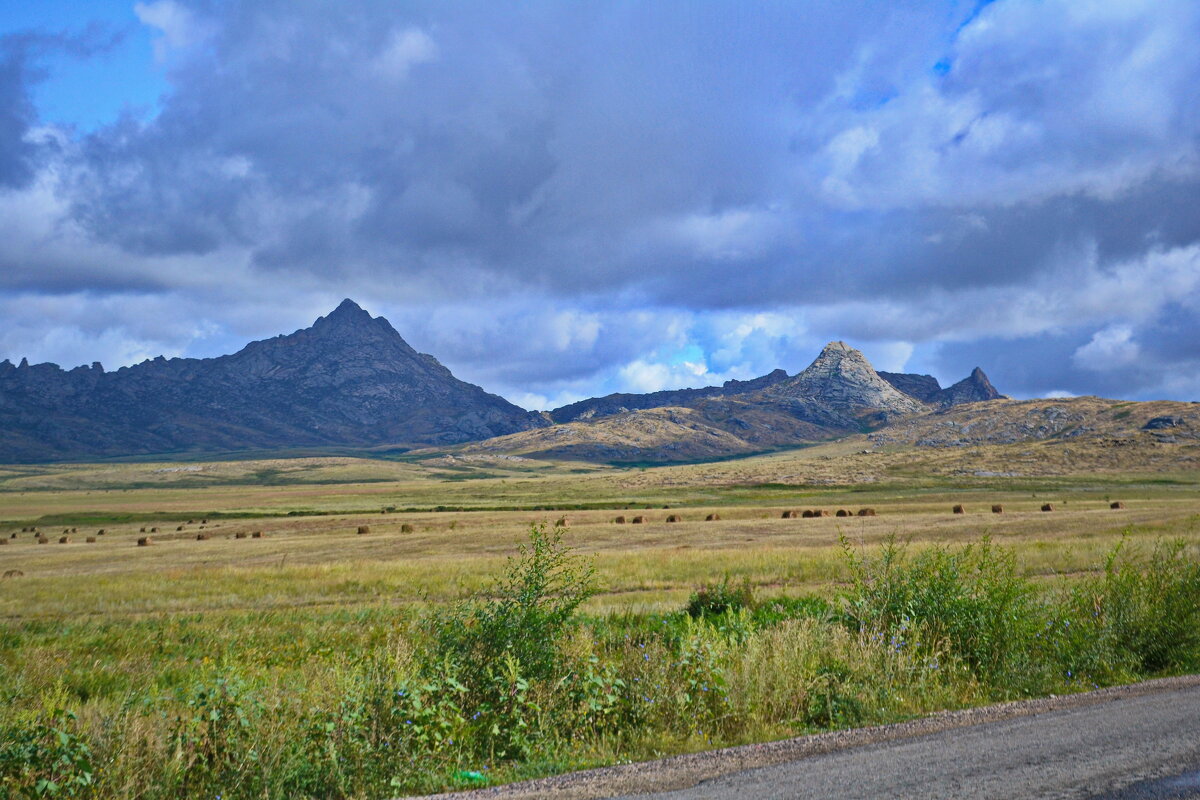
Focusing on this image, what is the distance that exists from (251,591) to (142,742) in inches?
889

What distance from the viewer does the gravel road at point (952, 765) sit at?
7027 mm

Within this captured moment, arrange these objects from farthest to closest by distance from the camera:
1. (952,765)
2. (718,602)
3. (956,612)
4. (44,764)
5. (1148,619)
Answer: (718,602) < (1148,619) < (956,612) < (44,764) < (952,765)

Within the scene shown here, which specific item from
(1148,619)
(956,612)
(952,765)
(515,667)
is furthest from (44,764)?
(1148,619)

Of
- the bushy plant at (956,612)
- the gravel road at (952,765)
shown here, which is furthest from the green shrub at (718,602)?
the gravel road at (952,765)

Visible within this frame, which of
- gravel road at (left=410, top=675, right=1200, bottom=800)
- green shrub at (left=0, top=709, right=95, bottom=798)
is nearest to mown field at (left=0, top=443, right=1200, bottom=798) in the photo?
green shrub at (left=0, top=709, right=95, bottom=798)

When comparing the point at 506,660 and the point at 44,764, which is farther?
the point at 506,660

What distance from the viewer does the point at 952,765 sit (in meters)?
7.74

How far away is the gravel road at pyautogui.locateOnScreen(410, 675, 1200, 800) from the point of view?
703 centimetres

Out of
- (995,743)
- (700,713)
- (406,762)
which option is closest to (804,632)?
(700,713)

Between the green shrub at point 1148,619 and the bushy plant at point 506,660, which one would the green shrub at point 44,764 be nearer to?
the bushy plant at point 506,660

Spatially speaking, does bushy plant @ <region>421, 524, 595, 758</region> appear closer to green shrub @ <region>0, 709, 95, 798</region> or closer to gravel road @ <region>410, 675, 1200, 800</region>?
gravel road @ <region>410, 675, 1200, 800</region>

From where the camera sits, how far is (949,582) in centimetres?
1337

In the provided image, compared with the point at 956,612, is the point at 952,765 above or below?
below

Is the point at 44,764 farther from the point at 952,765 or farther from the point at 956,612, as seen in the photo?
the point at 956,612
